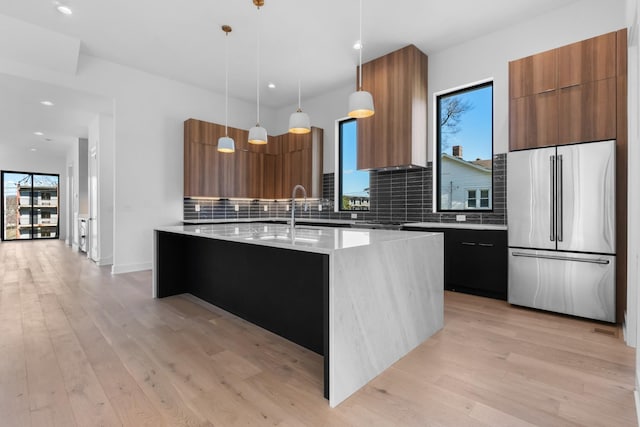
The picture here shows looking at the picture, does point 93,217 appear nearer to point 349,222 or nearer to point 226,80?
point 226,80

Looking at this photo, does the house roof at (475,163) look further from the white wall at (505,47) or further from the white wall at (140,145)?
the white wall at (140,145)

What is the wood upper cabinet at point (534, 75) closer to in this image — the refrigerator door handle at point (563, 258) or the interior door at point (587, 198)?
the interior door at point (587, 198)

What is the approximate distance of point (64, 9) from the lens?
3.46m

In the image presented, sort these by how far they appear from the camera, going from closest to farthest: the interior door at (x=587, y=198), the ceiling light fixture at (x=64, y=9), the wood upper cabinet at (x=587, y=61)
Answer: the interior door at (x=587, y=198)
the wood upper cabinet at (x=587, y=61)
the ceiling light fixture at (x=64, y=9)

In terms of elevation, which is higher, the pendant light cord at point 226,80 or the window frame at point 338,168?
the pendant light cord at point 226,80

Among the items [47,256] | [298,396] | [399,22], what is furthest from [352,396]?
[47,256]

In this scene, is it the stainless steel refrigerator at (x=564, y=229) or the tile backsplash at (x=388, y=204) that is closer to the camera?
the stainless steel refrigerator at (x=564, y=229)

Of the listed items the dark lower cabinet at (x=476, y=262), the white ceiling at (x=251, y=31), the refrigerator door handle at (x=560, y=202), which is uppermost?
the white ceiling at (x=251, y=31)

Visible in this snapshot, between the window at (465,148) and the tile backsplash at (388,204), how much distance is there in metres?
0.15

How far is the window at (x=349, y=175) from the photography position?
18.3ft

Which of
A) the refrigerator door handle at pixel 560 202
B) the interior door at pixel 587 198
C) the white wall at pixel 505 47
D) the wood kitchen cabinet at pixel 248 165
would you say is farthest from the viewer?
the wood kitchen cabinet at pixel 248 165

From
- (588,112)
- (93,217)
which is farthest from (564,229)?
(93,217)

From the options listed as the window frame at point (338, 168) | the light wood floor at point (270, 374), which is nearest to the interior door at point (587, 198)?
the light wood floor at point (270, 374)

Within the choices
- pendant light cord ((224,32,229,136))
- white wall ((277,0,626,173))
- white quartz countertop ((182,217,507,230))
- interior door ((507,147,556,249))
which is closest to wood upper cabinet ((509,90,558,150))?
interior door ((507,147,556,249))
